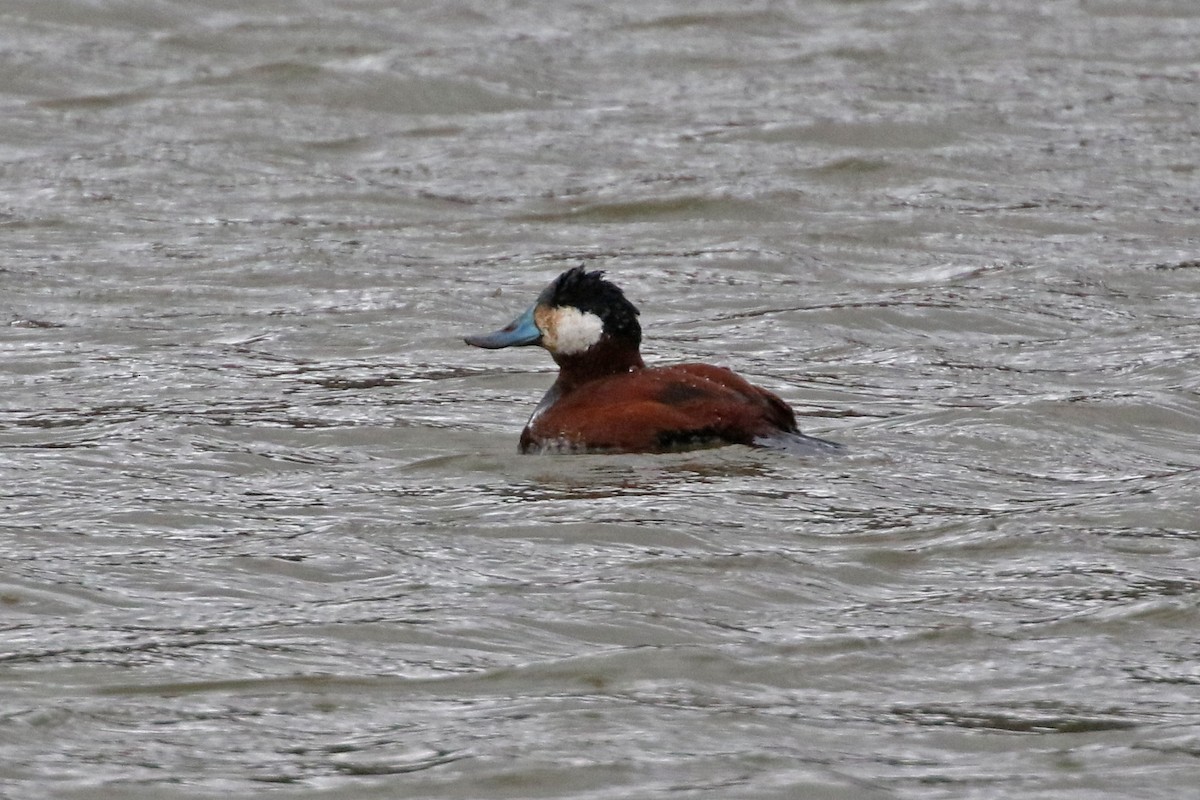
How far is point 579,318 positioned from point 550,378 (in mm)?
1501

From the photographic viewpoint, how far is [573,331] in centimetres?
795

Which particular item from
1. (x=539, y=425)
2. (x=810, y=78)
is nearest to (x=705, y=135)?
(x=810, y=78)

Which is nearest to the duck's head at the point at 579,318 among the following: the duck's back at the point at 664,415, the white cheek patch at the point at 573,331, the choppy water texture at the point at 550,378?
the white cheek patch at the point at 573,331

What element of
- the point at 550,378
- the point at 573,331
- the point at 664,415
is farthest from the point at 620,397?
the point at 550,378

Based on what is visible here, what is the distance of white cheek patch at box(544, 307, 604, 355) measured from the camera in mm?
7895

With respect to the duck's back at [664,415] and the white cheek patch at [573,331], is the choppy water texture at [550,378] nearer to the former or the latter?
the duck's back at [664,415]

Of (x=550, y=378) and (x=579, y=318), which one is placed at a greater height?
(x=579, y=318)

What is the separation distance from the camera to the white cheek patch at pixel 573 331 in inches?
311

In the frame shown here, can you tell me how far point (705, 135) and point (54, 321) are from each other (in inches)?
215

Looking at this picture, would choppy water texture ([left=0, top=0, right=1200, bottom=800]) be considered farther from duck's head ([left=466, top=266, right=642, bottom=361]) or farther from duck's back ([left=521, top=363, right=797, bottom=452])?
duck's head ([left=466, top=266, right=642, bottom=361])

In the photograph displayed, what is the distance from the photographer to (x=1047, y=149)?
47.2 ft

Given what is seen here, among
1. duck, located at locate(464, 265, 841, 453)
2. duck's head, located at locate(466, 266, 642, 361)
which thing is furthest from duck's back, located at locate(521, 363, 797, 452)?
Result: duck's head, located at locate(466, 266, 642, 361)

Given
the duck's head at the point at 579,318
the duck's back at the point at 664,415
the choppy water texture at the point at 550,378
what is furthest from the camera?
the duck's head at the point at 579,318

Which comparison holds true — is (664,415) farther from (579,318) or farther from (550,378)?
(550,378)
